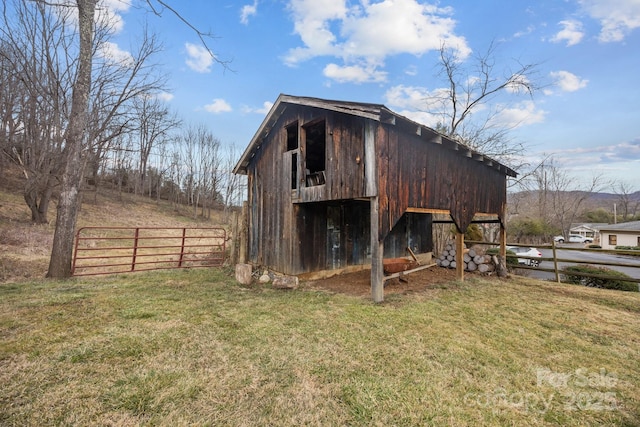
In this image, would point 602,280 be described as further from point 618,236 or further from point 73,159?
point 618,236

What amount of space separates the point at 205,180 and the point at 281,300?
96.8 ft

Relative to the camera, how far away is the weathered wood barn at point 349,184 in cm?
582

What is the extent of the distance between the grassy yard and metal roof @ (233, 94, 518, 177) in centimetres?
396

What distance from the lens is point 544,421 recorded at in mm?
2416

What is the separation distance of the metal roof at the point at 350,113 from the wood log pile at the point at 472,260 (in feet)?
10.4

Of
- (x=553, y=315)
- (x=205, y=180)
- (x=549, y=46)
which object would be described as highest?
(x=549, y=46)

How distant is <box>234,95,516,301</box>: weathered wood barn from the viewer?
5820 mm

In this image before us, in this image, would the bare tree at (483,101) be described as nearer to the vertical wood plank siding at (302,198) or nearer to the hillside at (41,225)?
the vertical wood plank siding at (302,198)

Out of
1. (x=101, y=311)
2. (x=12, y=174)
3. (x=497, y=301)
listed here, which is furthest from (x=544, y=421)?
(x=12, y=174)

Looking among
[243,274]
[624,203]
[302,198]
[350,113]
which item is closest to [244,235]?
[243,274]

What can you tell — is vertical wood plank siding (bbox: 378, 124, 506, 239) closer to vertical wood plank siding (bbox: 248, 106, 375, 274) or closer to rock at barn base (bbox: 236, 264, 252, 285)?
vertical wood plank siding (bbox: 248, 106, 375, 274)

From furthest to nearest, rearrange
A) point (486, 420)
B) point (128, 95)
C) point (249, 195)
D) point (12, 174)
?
point (12, 174) → point (128, 95) → point (249, 195) → point (486, 420)

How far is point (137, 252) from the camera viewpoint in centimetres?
1273

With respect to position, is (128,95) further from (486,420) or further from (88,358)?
(486,420)
